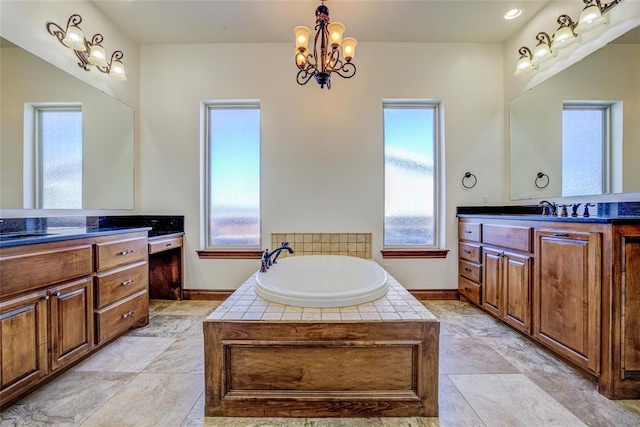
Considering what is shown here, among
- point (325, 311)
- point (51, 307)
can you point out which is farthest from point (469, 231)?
point (51, 307)

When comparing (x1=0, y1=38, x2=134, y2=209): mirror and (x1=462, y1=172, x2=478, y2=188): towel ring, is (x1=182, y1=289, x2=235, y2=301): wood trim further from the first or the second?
(x1=462, y1=172, x2=478, y2=188): towel ring

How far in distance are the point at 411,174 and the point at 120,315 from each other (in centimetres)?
297

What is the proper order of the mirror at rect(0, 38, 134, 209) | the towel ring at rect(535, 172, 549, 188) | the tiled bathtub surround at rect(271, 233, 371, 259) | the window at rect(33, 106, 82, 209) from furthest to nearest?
the tiled bathtub surround at rect(271, 233, 371, 259) < the towel ring at rect(535, 172, 549, 188) < the window at rect(33, 106, 82, 209) < the mirror at rect(0, 38, 134, 209)

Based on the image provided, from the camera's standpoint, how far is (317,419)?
48.8 inches

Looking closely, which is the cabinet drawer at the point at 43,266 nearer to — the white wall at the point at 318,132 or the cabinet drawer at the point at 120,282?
the cabinet drawer at the point at 120,282

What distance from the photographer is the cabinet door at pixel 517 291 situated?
1911mm

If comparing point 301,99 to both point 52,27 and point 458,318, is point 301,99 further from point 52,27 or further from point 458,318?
point 458,318

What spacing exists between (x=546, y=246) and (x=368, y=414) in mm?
1565

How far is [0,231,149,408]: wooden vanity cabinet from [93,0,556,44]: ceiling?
2.10 meters

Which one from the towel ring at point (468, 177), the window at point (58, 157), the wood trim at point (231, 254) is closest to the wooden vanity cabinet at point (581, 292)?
the towel ring at point (468, 177)

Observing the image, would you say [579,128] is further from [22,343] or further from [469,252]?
[22,343]

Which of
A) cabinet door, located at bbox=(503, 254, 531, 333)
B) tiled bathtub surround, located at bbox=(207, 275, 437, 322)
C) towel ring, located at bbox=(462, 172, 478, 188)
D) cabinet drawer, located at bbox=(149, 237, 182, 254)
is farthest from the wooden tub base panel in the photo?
towel ring, located at bbox=(462, 172, 478, 188)

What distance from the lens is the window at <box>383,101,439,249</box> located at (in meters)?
2.95

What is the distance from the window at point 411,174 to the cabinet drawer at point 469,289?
46 centimetres
